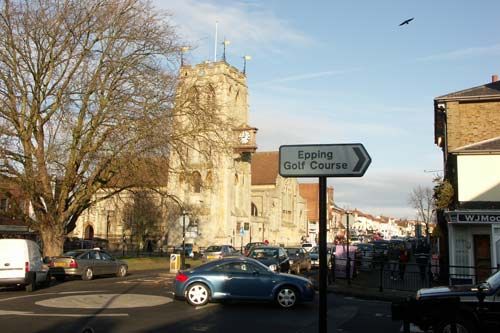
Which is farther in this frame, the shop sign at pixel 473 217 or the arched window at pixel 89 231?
the arched window at pixel 89 231

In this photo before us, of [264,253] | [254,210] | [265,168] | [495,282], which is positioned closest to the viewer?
[495,282]

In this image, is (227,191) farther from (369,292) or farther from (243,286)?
(243,286)

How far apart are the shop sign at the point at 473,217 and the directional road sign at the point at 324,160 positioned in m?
19.0

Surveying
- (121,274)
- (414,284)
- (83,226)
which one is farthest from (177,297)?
(83,226)

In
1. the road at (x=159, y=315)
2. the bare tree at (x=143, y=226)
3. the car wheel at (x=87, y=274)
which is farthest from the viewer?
the bare tree at (x=143, y=226)

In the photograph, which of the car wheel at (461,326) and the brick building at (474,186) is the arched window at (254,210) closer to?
the brick building at (474,186)

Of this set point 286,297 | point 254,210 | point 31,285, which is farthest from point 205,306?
point 254,210

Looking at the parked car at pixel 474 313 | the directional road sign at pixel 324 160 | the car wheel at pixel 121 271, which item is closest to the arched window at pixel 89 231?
the car wheel at pixel 121 271

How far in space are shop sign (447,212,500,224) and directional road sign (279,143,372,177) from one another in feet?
62.3

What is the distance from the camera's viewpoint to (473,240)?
2369 centimetres

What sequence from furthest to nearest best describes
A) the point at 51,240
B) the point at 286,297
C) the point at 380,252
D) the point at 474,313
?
the point at 380,252 → the point at 51,240 → the point at 286,297 → the point at 474,313

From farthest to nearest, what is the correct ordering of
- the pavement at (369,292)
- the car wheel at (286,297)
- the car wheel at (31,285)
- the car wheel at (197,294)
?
the pavement at (369,292), the car wheel at (31,285), the car wheel at (197,294), the car wheel at (286,297)

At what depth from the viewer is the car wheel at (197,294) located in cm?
1552

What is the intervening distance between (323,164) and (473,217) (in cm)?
1918
